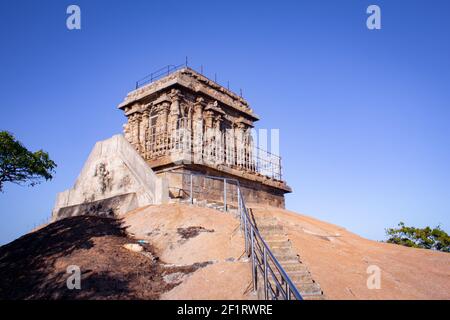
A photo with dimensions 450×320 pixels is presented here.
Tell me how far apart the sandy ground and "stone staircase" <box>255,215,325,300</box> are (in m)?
0.26

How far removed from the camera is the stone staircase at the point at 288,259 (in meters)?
6.35

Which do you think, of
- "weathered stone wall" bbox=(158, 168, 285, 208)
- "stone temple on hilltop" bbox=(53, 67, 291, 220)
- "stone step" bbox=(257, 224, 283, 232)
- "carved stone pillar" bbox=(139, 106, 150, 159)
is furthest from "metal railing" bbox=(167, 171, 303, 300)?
"carved stone pillar" bbox=(139, 106, 150, 159)

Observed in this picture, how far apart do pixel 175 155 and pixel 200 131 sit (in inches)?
179

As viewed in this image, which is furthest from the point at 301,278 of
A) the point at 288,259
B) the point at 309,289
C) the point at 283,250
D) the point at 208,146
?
the point at 208,146

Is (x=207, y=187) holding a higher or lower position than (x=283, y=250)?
higher

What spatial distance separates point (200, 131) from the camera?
18250 millimetres

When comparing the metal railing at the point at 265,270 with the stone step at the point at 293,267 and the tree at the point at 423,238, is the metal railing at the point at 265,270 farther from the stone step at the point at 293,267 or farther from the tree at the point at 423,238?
the tree at the point at 423,238

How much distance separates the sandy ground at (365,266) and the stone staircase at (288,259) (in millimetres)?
264

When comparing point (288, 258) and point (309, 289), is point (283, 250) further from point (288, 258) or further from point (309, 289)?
point (309, 289)

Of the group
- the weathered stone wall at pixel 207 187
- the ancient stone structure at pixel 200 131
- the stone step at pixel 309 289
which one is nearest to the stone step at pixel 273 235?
the stone step at pixel 309 289

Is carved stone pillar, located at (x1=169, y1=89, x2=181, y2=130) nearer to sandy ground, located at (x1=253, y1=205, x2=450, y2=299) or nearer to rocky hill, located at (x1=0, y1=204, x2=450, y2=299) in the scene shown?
rocky hill, located at (x1=0, y1=204, x2=450, y2=299)
